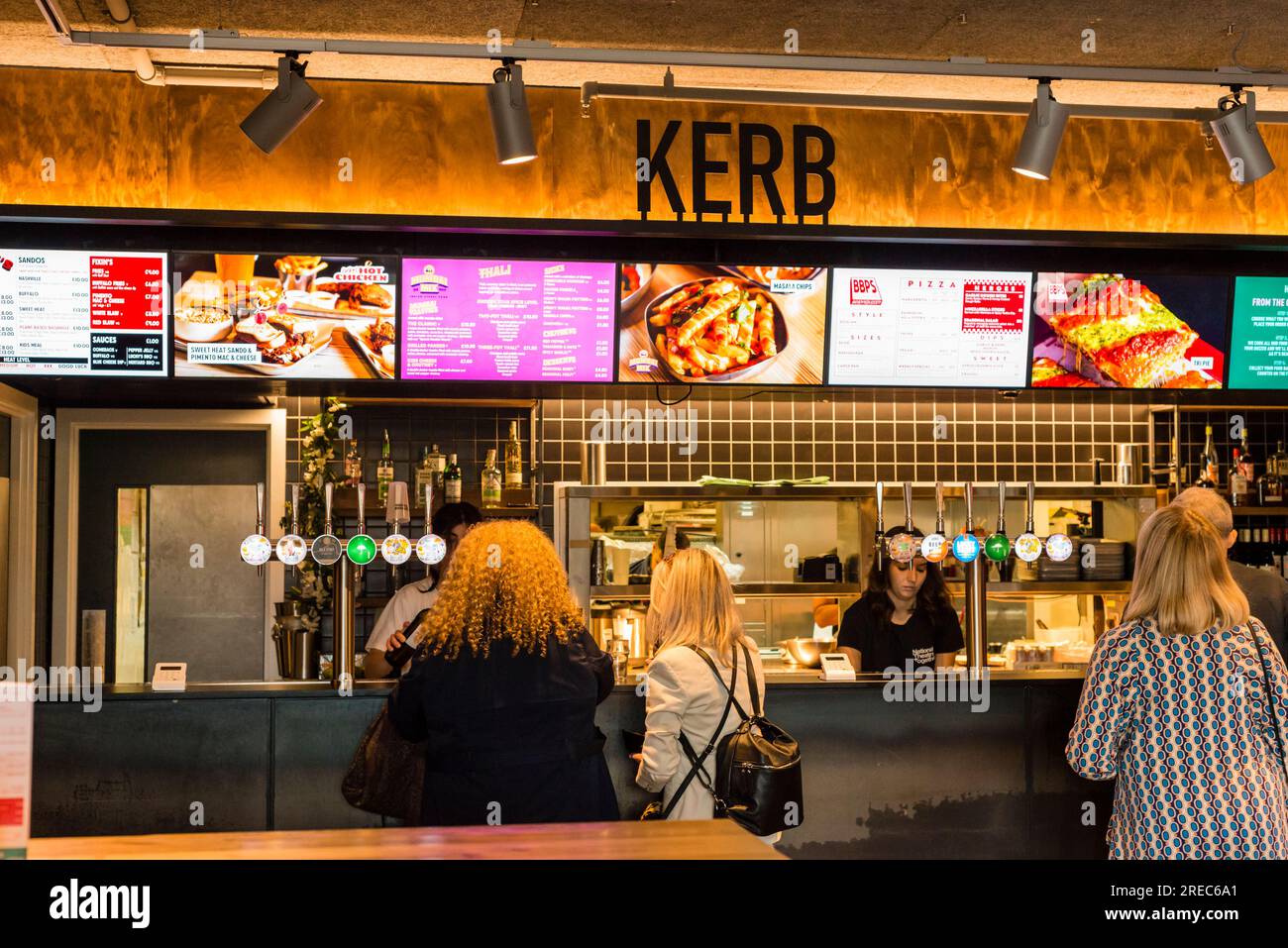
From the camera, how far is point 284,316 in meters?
4.25

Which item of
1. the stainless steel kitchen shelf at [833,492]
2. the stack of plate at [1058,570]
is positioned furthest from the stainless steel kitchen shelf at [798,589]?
the stack of plate at [1058,570]

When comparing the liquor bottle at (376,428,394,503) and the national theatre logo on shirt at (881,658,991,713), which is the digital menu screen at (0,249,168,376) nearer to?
the liquor bottle at (376,428,394,503)

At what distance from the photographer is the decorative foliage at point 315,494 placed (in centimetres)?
560

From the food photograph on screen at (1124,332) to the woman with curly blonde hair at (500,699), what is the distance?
245 cm

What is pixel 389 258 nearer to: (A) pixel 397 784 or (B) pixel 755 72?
(B) pixel 755 72

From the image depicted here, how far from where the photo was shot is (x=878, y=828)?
14.2ft

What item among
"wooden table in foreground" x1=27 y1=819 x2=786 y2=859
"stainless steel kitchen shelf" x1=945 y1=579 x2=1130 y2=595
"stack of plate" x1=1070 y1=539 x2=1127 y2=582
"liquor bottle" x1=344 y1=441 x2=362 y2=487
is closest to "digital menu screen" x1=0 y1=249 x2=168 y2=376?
"liquor bottle" x1=344 y1=441 x2=362 y2=487

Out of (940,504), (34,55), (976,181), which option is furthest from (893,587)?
(34,55)

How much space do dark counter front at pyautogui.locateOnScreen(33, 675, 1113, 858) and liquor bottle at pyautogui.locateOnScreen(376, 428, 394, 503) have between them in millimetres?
1777

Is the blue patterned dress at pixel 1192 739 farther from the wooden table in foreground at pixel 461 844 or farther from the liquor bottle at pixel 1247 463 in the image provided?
the liquor bottle at pixel 1247 463

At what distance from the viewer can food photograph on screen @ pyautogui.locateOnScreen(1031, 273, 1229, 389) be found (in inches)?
181

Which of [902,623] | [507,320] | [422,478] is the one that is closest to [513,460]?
[422,478]
